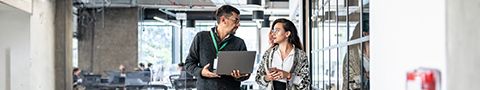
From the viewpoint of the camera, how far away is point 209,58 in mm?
3871

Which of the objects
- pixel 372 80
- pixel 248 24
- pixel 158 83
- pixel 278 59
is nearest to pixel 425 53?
pixel 372 80

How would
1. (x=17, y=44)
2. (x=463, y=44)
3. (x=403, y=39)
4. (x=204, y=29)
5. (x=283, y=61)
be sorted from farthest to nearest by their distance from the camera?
(x=204, y=29), (x=17, y=44), (x=283, y=61), (x=403, y=39), (x=463, y=44)

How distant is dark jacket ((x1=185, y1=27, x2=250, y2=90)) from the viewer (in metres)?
3.85

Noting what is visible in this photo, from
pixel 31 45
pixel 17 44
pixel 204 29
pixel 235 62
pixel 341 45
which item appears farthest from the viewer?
pixel 204 29

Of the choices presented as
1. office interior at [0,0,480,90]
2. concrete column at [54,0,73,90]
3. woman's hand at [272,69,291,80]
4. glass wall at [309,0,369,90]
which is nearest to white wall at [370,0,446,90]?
office interior at [0,0,480,90]

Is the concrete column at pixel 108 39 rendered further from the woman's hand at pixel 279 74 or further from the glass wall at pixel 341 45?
the woman's hand at pixel 279 74

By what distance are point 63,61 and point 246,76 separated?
2986mm

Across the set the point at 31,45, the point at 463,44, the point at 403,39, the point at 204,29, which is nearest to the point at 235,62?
the point at 403,39

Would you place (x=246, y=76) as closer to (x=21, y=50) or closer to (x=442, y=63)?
(x=442, y=63)

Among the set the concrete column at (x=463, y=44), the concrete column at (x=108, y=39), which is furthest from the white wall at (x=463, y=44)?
the concrete column at (x=108, y=39)

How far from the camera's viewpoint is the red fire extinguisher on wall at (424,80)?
104 centimetres

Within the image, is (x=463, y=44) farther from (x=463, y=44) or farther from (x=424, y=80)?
(x=424, y=80)

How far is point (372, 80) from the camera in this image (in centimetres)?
223

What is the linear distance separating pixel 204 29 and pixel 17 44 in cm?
206
